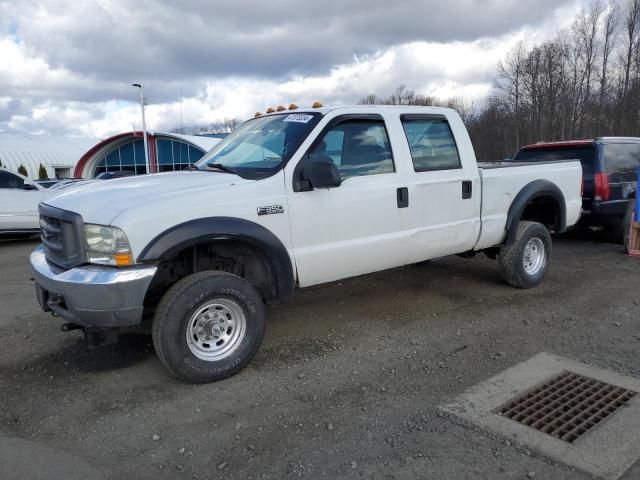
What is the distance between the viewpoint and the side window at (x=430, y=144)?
16.3 feet

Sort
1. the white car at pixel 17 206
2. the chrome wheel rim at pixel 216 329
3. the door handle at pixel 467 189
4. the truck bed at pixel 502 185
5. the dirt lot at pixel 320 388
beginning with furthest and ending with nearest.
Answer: the white car at pixel 17 206
the truck bed at pixel 502 185
the door handle at pixel 467 189
the chrome wheel rim at pixel 216 329
the dirt lot at pixel 320 388

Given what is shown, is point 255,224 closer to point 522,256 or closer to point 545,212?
point 522,256

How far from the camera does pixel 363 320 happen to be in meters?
5.20

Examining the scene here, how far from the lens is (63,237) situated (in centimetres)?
364

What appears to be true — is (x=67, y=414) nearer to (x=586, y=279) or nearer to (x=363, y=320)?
(x=363, y=320)

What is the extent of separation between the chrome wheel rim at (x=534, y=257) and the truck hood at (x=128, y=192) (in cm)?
389

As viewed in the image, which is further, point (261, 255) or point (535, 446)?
point (261, 255)

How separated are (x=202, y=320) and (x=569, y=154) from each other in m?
7.54

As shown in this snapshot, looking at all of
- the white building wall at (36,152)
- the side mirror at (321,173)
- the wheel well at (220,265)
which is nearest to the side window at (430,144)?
the side mirror at (321,173)

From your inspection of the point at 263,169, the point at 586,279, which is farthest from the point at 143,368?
the point at 586,279

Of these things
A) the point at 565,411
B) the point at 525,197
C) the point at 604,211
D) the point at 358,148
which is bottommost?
the point at 565,411

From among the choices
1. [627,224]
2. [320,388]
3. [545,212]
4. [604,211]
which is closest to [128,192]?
[320,388]

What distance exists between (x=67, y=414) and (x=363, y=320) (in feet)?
9.10

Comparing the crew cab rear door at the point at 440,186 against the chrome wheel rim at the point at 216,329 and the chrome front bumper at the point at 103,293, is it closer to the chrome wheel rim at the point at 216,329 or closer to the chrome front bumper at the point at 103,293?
the chrome wheel rim at the point at 216,329
